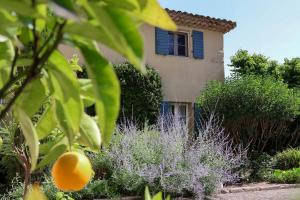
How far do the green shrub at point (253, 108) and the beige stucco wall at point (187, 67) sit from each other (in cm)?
158

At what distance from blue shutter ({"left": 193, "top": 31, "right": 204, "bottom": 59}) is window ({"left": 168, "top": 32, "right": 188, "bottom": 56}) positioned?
0.30 metres

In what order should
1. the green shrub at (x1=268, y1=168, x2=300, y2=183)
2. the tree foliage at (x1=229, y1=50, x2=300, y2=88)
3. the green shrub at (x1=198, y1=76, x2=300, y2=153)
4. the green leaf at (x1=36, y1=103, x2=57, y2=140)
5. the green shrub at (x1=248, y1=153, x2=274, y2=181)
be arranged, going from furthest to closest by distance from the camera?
the tree foliage at (x1=229, y1=50, x2=300, y2=88) → the green shrub at (x1=198, y1=76, x2=300, y2=153) → the green shrub at (x1=248, y1=153, x2=274, y2=181) → the green shrub at (x1=268, y1=168, x2=300, y2=183) → the green leaf at (x1=36, y1=103, x2=57, y2=140)

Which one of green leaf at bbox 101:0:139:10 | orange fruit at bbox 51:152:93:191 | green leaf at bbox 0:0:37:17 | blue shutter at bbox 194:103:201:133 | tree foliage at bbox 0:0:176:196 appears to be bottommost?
blue shutter at bbox 194:103:201:133

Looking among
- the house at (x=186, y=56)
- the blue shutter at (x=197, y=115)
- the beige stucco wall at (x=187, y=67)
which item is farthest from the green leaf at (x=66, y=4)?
the house at (x=186, y=56)

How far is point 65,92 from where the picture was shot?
2.16 ft

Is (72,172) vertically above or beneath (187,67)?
beneath

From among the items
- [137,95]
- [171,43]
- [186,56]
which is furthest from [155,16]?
[186,56]

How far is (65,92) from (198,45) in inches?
626

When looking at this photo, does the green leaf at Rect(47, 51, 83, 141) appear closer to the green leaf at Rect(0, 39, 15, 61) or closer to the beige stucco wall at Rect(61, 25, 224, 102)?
the green leaf at Rect(0, 39, 15, 61)

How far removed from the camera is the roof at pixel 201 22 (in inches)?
616

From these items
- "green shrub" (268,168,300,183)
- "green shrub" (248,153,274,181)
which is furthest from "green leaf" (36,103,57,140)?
"green shrub" (248,153,274,181)

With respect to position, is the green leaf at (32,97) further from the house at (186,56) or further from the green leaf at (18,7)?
the house at (186,56)

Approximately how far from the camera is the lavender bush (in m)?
8.48

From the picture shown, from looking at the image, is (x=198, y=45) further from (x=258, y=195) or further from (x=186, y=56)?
(x=258, y=195)
